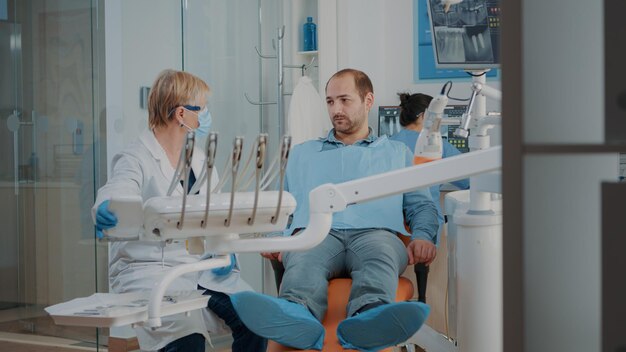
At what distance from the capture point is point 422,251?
308cm

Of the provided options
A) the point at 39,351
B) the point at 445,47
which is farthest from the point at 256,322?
the point at 39,351

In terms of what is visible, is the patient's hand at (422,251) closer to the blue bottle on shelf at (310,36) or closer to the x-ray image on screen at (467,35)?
the x-ray image on screen at (467,35)

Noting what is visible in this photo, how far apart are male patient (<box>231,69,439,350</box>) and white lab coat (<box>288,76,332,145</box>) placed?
134 centimetres

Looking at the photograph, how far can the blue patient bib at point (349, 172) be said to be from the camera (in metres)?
3.29

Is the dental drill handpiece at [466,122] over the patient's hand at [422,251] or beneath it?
over

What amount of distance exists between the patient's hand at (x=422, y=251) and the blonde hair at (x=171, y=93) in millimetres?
881

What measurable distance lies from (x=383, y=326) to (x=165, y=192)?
0.87 meters

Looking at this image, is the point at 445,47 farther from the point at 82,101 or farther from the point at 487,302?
the point at 82,101

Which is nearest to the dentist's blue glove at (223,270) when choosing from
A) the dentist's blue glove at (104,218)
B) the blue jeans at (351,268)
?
the blue jeans at (351,268)

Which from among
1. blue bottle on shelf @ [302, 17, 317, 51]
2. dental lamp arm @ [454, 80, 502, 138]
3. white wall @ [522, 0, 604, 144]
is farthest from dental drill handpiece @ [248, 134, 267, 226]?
blue bottle on shelf @ [302, 17, 317, 51]

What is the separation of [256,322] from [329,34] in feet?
10.1

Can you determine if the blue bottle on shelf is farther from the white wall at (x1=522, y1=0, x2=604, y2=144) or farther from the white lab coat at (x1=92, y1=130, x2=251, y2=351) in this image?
the white wall at (x1=522, y1=0, x2=604, y2=144)

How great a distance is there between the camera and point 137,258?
285cm

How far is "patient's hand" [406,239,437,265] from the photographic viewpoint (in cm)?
308
